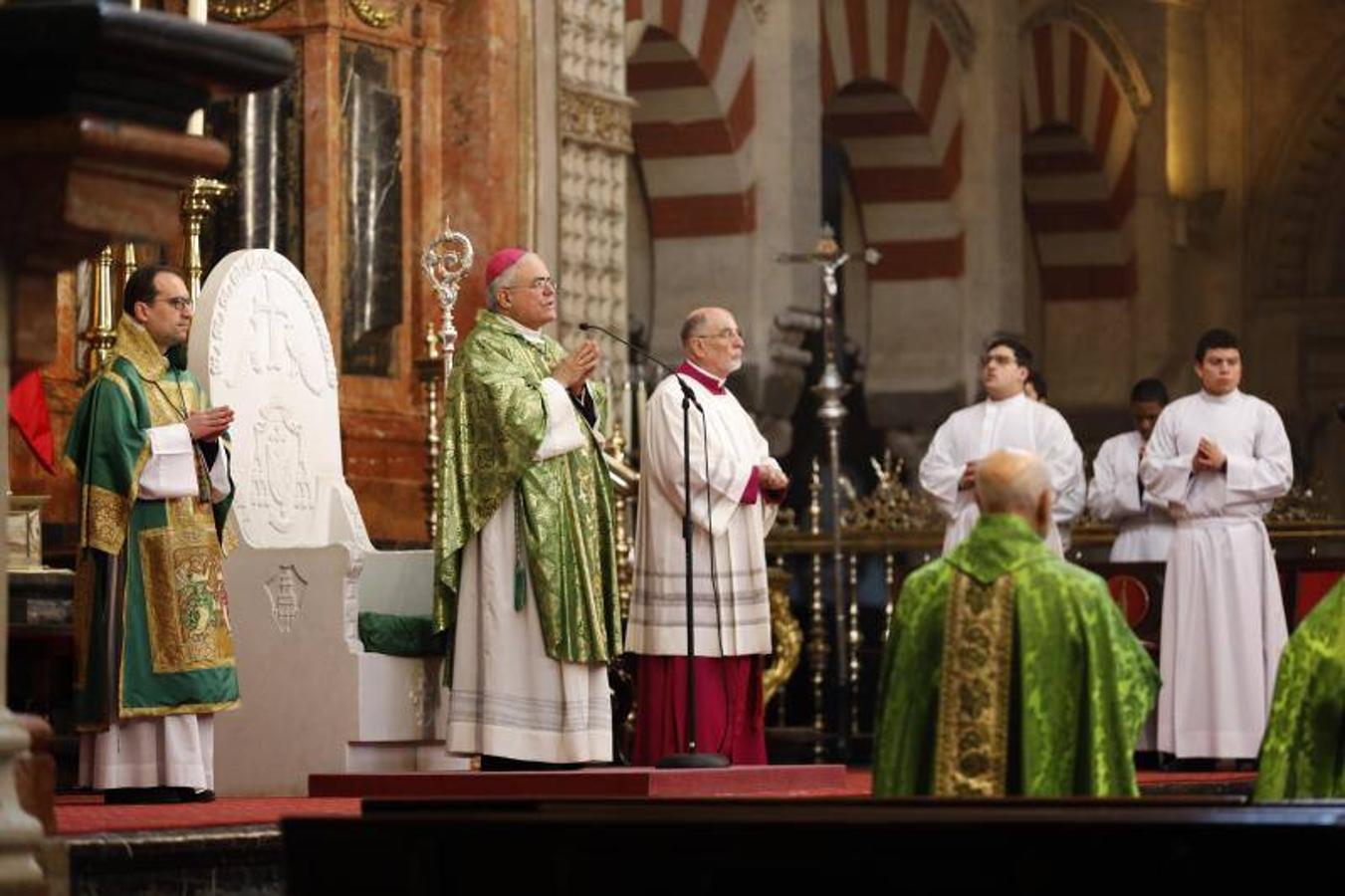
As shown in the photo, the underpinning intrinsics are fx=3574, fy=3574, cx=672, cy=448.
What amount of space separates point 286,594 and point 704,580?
5.08ft

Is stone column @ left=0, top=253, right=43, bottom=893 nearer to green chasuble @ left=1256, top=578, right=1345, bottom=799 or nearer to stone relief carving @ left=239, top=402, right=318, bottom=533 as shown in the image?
green chasuble @ left=1256, top=578, right=1345, bottom=799

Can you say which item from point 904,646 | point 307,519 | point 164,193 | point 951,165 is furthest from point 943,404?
point 164,193

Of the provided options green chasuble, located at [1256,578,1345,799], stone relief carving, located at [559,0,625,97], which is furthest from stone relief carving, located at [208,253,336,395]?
green chasuble, located at [1256,578,1345,799]

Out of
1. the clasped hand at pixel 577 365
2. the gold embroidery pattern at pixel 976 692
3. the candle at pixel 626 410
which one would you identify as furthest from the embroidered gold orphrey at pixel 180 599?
the candle at pixel 626 410

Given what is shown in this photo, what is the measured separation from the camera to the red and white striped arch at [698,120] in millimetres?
18922

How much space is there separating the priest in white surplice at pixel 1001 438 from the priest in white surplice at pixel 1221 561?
1.36 feet

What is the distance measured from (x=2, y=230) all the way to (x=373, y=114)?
784 centimetres

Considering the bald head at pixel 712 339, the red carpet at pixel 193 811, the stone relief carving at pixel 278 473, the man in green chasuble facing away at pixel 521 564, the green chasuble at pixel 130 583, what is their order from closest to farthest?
1. the red carpet at pixel 193 811
2. the green chasuble at pixel 130 583
3. the man in green chasuble facing away at pixel 521 564
4. the stone relief carving at pixel 278 473
5. the bald head at pixel 712 339

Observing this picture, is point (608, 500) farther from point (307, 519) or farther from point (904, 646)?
point (904, 646)

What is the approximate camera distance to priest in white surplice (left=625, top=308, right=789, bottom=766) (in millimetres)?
12414

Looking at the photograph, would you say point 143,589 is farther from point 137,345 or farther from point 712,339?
point 712,339

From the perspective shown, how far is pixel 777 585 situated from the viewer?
1609cm

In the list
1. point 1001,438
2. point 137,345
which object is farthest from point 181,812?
point 1001,438

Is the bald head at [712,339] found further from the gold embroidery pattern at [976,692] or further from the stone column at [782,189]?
the stone column at [782,189]
